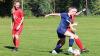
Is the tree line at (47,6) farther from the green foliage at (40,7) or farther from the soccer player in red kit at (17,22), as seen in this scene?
the soccer player in red kit at (17,22)

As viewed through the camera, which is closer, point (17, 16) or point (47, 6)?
point (17, 16)

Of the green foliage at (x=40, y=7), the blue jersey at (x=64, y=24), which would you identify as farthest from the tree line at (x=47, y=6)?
the blue jersey at (x=64, y=24)

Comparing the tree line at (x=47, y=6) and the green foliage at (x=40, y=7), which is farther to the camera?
the tree line at (x=47, y=6)

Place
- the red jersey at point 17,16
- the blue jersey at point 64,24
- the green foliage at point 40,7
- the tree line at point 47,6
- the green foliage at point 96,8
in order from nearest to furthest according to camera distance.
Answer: the blue jersey at point 64,24, the red jersey at point 17,16, the green foliage at point 40,7, the tree line at point 47,6, the green foliage at point 96,8

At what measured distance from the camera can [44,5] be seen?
5916cm

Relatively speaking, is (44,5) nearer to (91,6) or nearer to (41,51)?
(91,6)

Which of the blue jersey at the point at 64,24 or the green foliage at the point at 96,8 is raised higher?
the blue jersey at the point at 64,24

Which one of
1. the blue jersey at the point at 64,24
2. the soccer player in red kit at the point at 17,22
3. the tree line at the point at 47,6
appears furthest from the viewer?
the tree line at the point at 47,6

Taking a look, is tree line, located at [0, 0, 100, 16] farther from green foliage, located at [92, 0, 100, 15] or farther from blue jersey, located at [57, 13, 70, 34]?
blue jersey, located at [57, 13, 70, 34]

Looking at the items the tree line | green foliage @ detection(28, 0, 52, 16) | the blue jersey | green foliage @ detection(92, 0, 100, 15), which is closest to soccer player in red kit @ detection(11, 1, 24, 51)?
the blue jersey

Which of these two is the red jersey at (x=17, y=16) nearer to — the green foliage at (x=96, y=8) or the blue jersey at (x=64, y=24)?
the blue jersey at (x=64, y=24)

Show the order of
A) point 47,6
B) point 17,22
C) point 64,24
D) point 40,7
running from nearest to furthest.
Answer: point 64,24
point 17,22
point 40,7
point 47,6

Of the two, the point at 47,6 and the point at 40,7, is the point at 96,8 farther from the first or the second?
the point at 40,7

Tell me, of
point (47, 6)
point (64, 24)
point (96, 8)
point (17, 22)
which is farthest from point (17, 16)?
point (96, 8)
